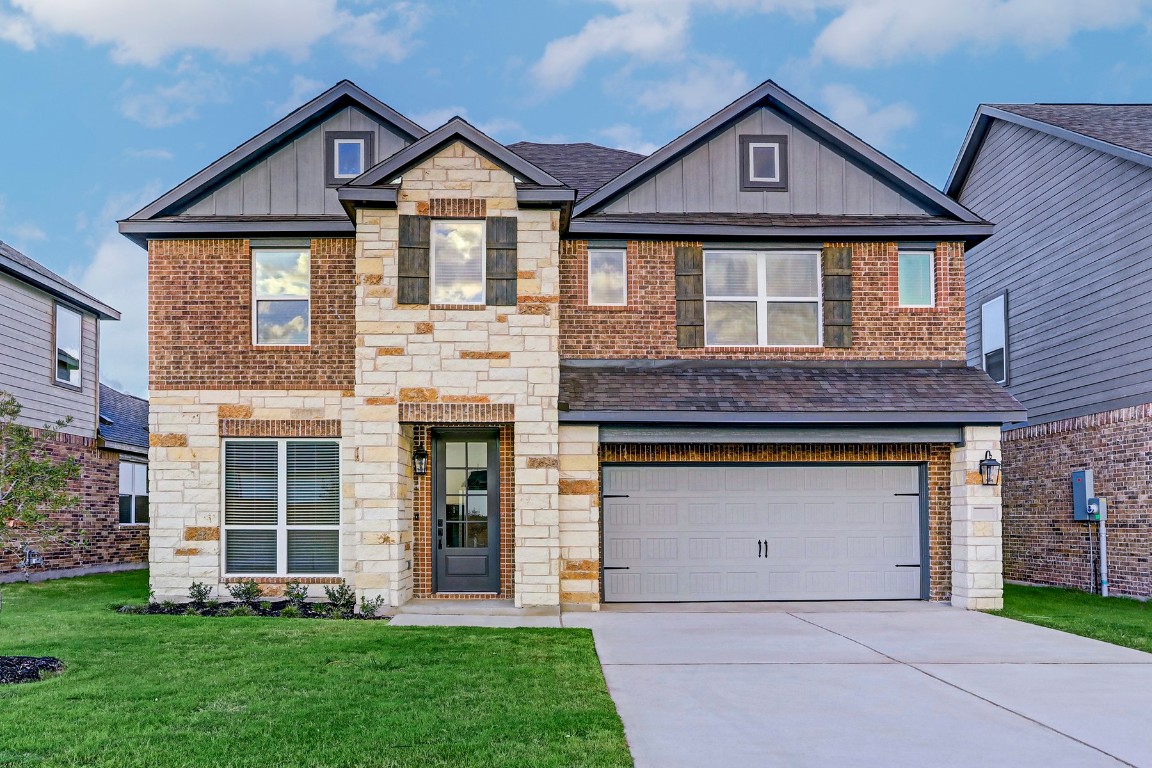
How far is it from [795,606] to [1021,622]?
2.84 metres

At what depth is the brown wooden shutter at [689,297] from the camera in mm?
13758

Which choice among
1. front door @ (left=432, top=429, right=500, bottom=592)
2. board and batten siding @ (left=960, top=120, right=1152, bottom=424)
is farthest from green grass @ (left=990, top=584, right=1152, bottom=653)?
front door @ (left=432, top=429, right=500, bottom=592)

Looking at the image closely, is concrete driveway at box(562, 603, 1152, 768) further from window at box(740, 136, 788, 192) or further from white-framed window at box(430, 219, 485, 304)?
window at box(740, 136, 788, 192)

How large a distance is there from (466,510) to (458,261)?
3.50 metres

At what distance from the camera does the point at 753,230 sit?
13797mm

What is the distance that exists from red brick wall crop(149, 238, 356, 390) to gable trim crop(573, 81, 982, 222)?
393 centimetres

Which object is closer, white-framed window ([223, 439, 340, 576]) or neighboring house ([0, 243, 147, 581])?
white-framed window ([223, 439, 340, 576])

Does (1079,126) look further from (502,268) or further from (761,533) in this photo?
(502,268)

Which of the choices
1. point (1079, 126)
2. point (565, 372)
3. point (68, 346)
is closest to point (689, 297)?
point (565, 372)

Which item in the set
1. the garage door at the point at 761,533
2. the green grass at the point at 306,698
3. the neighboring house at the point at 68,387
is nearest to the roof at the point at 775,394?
the garage door at the point at 761,533

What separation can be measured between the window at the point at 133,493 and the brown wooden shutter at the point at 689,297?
1361 centimetres

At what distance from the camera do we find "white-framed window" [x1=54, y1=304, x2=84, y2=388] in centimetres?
1903

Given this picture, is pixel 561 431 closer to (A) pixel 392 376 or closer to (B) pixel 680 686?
(A) pixel 392 376

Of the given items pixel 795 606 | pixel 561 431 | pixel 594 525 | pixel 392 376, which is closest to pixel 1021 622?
pixel 795 606
